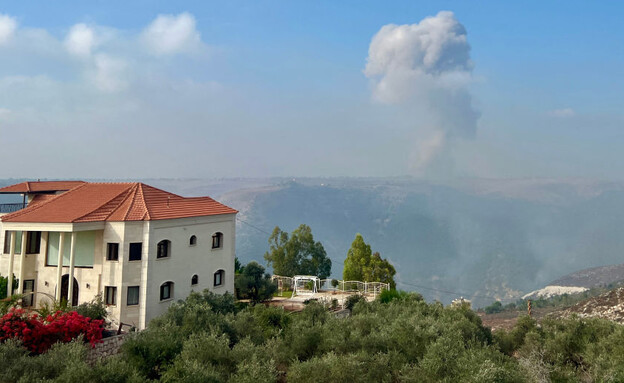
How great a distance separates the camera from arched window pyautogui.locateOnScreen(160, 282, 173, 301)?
104ft

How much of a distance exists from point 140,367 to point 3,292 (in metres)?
19.8

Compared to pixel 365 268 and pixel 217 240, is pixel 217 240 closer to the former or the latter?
pixel 217 240

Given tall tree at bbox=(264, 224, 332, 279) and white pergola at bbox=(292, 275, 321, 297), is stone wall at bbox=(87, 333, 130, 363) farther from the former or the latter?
tall tree at bbox=(264, 224, 332, 279)

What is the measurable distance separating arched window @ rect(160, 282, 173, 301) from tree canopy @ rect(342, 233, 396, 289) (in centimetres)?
2527

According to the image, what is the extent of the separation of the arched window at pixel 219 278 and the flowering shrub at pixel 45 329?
44.7 ft

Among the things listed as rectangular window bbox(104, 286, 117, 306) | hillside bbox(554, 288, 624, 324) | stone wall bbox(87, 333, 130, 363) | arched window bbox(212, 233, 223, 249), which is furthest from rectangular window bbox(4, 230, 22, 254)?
hillside bbox(554, 288, 624, 324)

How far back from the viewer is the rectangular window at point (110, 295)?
3012cm

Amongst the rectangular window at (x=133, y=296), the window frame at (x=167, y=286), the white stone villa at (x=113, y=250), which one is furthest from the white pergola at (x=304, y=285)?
the rectangular window at (x=133, y=296)

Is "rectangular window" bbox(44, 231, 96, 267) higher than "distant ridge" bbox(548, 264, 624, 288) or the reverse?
higher

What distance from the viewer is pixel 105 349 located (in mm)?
22391

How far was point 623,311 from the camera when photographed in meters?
40.9

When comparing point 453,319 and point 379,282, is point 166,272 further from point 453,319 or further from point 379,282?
point 379,282

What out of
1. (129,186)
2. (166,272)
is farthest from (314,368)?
(129,186)

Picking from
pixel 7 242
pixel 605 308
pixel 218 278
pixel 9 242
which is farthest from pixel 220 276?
pixel 605 308
